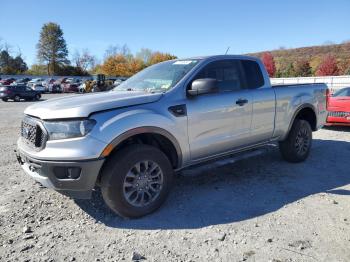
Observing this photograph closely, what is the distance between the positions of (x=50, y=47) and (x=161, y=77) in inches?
3642

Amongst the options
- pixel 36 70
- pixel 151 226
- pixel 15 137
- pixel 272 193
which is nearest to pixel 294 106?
pixel 272 193

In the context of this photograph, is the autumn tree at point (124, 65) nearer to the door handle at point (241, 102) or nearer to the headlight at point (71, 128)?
the door handle at point (241, 102)

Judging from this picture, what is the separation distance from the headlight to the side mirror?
4.37 feet

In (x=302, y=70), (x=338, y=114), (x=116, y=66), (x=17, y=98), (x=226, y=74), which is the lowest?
(x=17, y=98)

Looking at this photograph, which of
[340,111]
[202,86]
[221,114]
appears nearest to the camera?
[202,86]

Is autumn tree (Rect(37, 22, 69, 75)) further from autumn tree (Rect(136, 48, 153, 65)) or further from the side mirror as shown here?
the side mirror

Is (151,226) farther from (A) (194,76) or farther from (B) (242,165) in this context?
(B) (242,165)

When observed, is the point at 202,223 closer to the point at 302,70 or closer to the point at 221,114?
the point at 221,114

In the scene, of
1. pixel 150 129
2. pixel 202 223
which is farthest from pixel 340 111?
pixel 150 129

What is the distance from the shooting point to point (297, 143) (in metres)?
6.09

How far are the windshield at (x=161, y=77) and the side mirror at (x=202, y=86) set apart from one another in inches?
10.6

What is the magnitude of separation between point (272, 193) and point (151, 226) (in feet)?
6.11

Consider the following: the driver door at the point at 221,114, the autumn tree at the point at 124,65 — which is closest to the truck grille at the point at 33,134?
the driver door at the point at 221,114

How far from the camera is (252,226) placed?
146 inches
